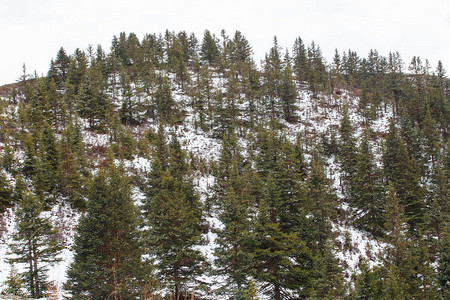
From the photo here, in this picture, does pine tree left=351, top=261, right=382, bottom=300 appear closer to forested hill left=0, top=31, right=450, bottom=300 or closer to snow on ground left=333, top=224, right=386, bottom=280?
forested hill left=0, top=31, right=450, bottom=300

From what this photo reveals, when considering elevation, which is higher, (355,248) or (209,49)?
(209,49)

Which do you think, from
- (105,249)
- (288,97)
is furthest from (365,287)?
(288,97)

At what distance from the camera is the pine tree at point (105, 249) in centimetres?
1631

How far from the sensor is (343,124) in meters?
48.3

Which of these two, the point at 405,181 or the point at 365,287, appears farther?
the point at 405,181

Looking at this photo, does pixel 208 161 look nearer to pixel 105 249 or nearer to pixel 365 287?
pixel 105 249

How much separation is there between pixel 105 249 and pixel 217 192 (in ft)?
55.1

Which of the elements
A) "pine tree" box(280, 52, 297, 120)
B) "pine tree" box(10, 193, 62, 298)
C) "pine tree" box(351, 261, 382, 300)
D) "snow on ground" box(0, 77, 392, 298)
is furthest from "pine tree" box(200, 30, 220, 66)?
"pine tree" box(351, 261, 382, 300)

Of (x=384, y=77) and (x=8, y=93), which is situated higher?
(x=384, y=77)

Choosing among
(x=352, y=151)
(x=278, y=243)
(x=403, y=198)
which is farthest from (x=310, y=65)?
(x=278, y=243)

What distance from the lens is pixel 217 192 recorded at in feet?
106

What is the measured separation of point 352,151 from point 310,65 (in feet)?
180

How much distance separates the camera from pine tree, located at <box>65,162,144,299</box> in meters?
16.3

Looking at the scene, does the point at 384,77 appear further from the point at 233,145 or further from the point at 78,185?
the point at 78,185
